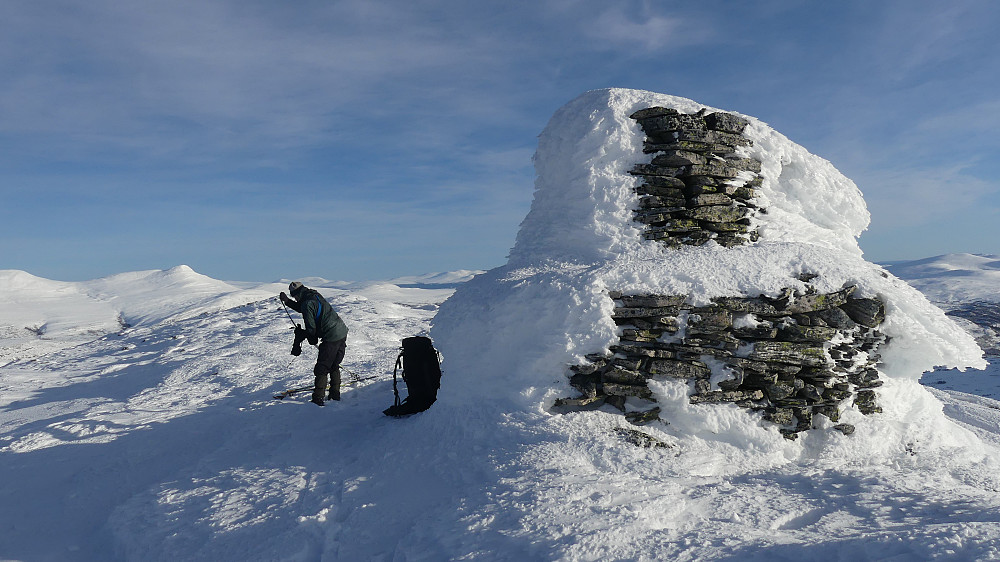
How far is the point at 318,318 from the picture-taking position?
10.5 meters

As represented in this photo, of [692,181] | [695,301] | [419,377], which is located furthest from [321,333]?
[692,181]

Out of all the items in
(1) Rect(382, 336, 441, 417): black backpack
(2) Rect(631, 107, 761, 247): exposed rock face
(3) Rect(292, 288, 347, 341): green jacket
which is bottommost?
(1) Rect(382, 336, 441, 417): black backpack

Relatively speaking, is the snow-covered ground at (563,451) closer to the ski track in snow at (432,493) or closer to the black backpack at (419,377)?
the ski track in snow at (432,493)

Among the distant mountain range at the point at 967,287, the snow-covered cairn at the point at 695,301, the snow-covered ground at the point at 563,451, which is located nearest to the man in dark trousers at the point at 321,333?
the snow-covered ground at the point at 563,451

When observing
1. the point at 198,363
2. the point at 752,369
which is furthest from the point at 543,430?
the point at 198,363

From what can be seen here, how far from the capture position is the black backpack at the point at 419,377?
9.35 metres

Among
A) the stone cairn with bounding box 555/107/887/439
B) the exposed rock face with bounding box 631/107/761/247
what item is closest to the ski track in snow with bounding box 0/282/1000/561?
the stone cairn with bounding box 555/107/887/439

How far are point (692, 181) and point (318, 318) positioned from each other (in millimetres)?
7399

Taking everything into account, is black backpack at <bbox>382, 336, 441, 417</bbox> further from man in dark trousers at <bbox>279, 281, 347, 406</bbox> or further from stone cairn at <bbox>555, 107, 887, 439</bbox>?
stone cairn at <bbox>555, 107, 887, 439</bbox>

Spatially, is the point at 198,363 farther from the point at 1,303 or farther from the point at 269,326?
the point at 1,303

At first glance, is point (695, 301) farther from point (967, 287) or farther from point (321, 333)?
point (967, 287)

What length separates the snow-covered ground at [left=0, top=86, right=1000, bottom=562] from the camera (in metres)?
4.76

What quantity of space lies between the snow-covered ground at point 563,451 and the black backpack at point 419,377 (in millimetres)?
584

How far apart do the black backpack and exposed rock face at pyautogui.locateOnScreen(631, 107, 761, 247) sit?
4409 millimetres
